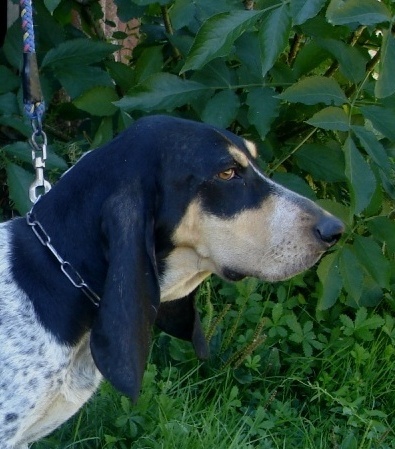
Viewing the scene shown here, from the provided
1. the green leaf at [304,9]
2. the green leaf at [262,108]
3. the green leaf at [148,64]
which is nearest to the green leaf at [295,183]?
the green leaf at [262,108]

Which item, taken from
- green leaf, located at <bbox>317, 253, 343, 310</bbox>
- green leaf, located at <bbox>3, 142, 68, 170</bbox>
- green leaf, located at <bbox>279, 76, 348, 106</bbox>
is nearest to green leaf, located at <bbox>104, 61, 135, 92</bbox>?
green leaf, located at <bbox>3, 142, 68, 170</bbox>

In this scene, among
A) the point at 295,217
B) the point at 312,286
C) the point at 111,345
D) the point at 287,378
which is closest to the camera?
the point at 111,345

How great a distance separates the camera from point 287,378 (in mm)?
4211

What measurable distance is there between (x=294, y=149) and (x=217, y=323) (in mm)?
805

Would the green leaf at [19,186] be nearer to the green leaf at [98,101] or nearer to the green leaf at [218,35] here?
the green leaf at [98,101]

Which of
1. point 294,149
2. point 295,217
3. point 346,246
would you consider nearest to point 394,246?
point 346,246

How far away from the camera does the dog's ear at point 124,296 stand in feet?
8.99

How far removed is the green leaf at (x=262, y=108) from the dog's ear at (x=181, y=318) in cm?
74

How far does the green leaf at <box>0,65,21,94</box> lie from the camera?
4004mm

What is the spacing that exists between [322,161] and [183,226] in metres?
1.32

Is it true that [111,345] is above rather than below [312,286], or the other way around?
above

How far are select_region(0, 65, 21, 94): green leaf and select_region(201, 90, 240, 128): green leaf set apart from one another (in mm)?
827

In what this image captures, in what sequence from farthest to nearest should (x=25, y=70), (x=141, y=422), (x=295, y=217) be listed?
(x=141, y=422) < (x=25, y=70) < (x=295, y=217)

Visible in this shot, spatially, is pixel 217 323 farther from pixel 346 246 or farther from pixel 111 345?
pixel 111 345
